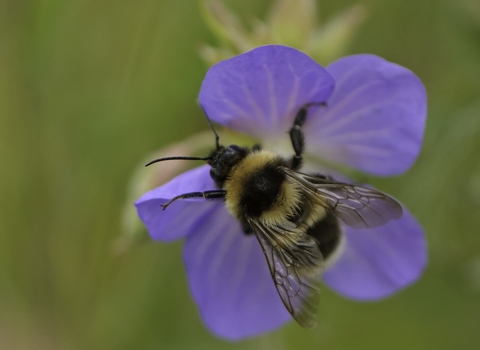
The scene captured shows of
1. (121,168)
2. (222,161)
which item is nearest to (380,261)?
(222,161)

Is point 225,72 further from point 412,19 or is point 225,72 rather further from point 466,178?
point 412,19

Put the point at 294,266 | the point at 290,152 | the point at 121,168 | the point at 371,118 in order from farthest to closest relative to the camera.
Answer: the point at 121,168
the point at 290,152
the point at 371,118
the point at 294,266

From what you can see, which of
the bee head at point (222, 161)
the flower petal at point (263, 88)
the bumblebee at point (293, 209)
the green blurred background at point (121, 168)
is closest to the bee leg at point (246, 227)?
the bumblebee at point (293, 209)

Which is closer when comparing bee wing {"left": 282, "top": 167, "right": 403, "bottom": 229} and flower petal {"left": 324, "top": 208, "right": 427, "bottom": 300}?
bee wing {"left": 282, "top": 167, "right": 403, "bottom": 229}

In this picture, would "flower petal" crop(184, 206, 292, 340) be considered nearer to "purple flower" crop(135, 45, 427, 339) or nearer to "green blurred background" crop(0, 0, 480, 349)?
"purple flower" crop(135, 45, 427, 339)

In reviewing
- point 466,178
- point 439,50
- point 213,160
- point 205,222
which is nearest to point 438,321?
point 466,178

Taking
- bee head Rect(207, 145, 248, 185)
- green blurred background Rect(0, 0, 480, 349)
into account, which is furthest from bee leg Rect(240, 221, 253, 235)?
green blurred background Rect(0, 0, 480, 349)

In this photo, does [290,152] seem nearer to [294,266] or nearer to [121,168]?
[294,266]
